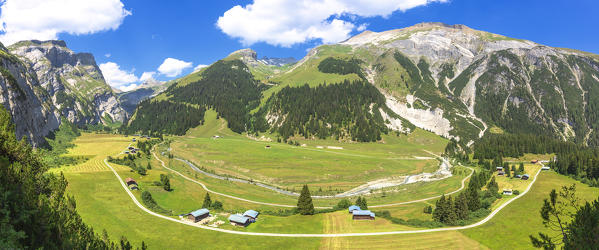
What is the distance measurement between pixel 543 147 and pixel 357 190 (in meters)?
138

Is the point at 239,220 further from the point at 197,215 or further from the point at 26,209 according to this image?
the point at 26,209

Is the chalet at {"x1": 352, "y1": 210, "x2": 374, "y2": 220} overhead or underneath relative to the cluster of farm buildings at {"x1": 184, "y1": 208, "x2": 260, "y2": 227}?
overhead

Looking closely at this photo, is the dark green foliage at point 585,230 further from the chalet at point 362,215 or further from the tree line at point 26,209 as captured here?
the chalet at point 362,215

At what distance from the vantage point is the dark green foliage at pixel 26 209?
606 inches

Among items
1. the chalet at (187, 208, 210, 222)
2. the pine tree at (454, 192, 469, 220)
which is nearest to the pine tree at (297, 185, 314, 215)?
the chalet at (187, 208, 210, 222)

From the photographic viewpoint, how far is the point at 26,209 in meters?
17.5

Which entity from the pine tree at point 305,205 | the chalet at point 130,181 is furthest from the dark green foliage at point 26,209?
the chalet at point 130,181

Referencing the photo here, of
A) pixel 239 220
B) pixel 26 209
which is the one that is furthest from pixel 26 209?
pixel 239 220

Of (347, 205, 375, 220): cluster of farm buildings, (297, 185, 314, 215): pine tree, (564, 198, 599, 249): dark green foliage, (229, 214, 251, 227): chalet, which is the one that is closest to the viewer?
(564, 198, 599, 249): dark green foliage

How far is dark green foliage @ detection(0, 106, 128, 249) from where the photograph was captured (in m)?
15.4

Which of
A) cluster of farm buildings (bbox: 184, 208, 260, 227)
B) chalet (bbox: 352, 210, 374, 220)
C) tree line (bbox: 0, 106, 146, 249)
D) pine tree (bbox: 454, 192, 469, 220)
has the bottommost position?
cluster of farm buildings (bbox: 184, 208, 260, 227)

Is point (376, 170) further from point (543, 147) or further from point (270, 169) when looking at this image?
point (543, 147)

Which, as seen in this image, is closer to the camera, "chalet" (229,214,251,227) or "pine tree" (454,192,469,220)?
"chalet" (229,214,251,227)

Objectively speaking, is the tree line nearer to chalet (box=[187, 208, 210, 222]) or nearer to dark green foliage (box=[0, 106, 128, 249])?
dark green foliage (box=[0, 106, 128, 249])
